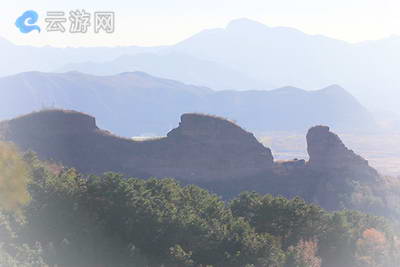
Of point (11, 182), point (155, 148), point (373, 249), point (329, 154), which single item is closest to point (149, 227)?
point (11, 182)

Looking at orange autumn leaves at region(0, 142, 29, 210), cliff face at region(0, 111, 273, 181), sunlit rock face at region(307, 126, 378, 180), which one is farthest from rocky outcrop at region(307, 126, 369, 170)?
orange autumn leaves at region(0, 142, 29, 210)

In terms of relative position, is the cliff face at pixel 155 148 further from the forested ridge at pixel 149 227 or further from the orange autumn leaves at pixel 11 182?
the orange autumn leaves at pixel 11 182

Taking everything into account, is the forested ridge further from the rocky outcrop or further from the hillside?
the rocky outcrop

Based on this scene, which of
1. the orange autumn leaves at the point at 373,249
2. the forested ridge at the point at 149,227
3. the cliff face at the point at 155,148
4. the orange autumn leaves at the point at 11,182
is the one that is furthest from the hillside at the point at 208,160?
the orange autumn leaves at the point at 11,182

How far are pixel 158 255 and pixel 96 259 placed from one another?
3.48m

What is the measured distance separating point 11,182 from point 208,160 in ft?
143

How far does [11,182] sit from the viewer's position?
87.0 feet

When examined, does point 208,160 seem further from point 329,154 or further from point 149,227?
point 149,227

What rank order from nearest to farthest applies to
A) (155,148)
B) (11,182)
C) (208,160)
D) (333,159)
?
(11,182)
(208,160)
(155,148)
(333,159)

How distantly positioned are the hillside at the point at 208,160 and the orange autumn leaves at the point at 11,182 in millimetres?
38110

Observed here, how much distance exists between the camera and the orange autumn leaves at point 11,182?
25.8 metres

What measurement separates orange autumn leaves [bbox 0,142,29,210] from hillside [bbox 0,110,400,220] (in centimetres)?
3811

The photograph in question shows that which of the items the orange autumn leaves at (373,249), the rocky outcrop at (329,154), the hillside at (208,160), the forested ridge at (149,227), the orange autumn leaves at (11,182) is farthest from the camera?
the rocky outcrop at (329,154)

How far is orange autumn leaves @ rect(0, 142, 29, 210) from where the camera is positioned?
25.8 m
